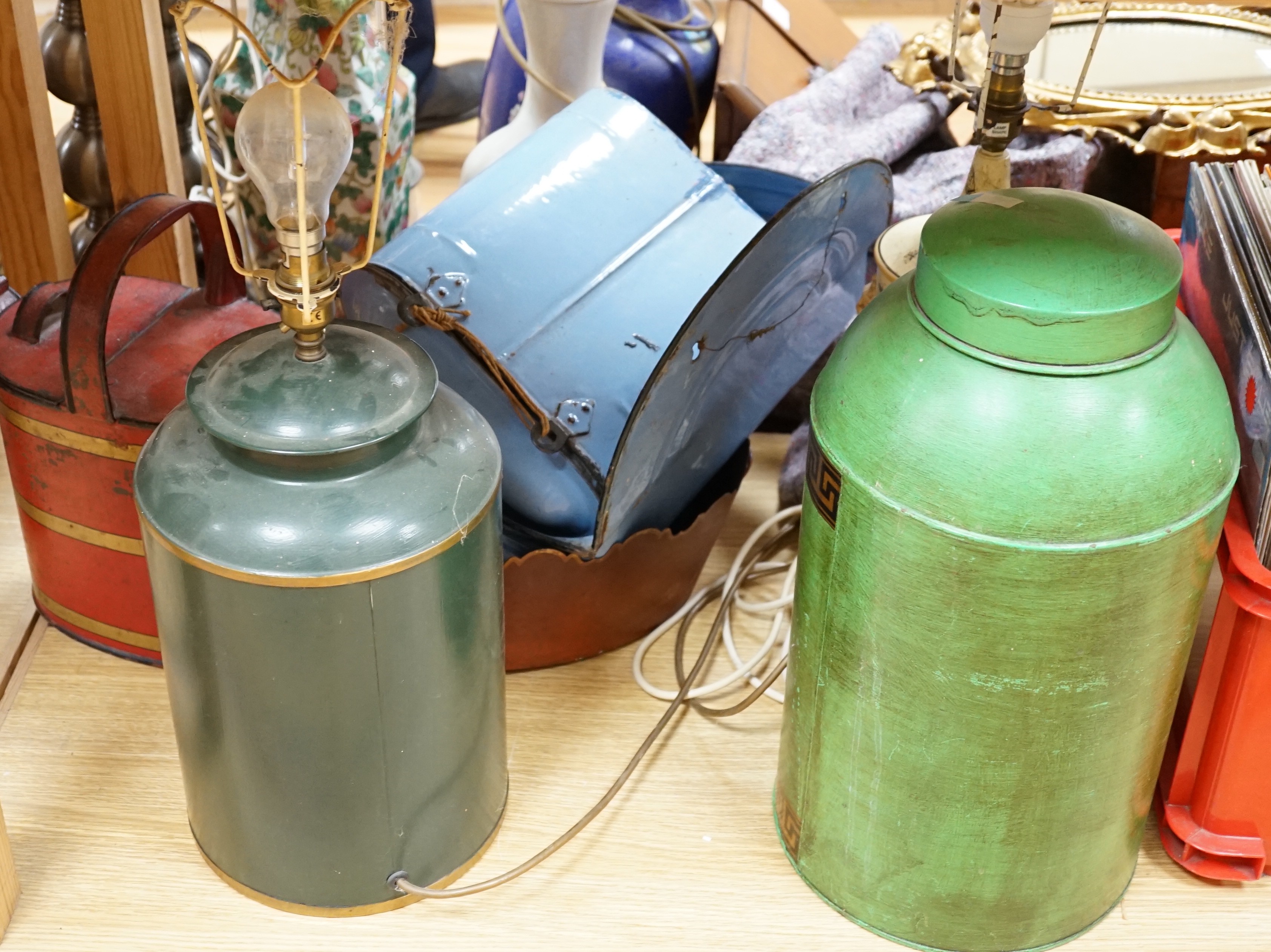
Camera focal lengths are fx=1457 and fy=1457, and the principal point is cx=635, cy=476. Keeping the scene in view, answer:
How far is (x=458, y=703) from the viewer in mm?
1058

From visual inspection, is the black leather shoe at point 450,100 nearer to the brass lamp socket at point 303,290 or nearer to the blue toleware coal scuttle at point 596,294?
the blue toleware coal scuttle at point 596,294

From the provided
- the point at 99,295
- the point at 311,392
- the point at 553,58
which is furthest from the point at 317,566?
the point at 553,58

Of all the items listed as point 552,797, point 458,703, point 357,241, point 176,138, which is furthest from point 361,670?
point 357,241

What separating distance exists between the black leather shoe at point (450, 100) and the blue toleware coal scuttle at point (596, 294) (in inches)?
43.6

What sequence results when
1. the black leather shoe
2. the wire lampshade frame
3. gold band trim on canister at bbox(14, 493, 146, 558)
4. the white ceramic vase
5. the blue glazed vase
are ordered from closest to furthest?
the wire lampshade frame < gold band trim on canister at bbox(14, 493, 146, 558) < the white ceramic vase < the blue glazed vase < the black leather shoe

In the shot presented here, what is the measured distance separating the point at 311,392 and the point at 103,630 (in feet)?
1.70

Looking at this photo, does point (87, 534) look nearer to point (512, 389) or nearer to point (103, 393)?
point (103, 393)

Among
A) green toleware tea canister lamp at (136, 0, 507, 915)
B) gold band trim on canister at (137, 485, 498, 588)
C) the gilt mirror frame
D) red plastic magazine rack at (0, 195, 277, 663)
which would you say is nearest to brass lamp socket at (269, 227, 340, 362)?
green toleware tea canister lamp at (136, 0, 507, 915)

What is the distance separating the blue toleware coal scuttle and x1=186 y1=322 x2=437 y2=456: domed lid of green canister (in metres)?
0.20

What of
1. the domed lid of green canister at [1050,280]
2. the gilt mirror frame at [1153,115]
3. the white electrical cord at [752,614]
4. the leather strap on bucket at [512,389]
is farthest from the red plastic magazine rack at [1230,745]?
the gilt mirror frame at [1153,115]

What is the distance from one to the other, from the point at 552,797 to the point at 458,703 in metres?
0.21

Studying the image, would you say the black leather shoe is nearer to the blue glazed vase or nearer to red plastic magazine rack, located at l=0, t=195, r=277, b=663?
the blue glazed vase

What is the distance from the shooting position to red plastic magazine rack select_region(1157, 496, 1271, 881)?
1.05 m

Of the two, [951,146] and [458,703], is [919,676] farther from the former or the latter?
[951,146]
